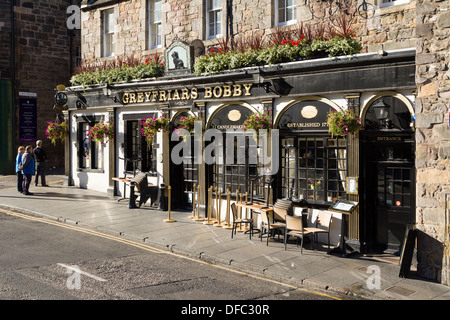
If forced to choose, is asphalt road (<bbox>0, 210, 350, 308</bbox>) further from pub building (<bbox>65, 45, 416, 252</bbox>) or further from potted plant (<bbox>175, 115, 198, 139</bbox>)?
potted plant (<bbox>175, 115, 198, 139</bbox>)

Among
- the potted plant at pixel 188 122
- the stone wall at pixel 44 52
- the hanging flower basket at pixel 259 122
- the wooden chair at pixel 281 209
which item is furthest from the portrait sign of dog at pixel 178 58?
the stone wall at pixel 44 52

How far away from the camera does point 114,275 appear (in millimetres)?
8531

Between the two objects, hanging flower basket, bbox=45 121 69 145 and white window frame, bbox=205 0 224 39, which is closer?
white window frame, bbox=205 0 224 39

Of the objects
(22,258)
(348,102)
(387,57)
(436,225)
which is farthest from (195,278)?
(387,57)

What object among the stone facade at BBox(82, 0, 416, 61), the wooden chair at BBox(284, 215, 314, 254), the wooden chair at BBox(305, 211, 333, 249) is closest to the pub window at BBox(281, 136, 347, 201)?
the wooden chair at BBox(305, 211, 333, 249)

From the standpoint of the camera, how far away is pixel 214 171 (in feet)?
48.6

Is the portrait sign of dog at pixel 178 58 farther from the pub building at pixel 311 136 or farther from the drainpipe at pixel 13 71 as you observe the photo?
the drainpipe at pixel 13 71

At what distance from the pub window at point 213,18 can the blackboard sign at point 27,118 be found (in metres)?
14.6

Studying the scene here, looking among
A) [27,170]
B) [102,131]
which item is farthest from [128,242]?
[27,170]

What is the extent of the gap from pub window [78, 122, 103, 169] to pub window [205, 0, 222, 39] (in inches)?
265

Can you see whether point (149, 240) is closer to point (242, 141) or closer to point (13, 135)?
point (242, 141)

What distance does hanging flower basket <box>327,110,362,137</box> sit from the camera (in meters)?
10.8

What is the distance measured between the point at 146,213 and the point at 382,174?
24.5ft

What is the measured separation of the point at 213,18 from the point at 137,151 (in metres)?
5.61
